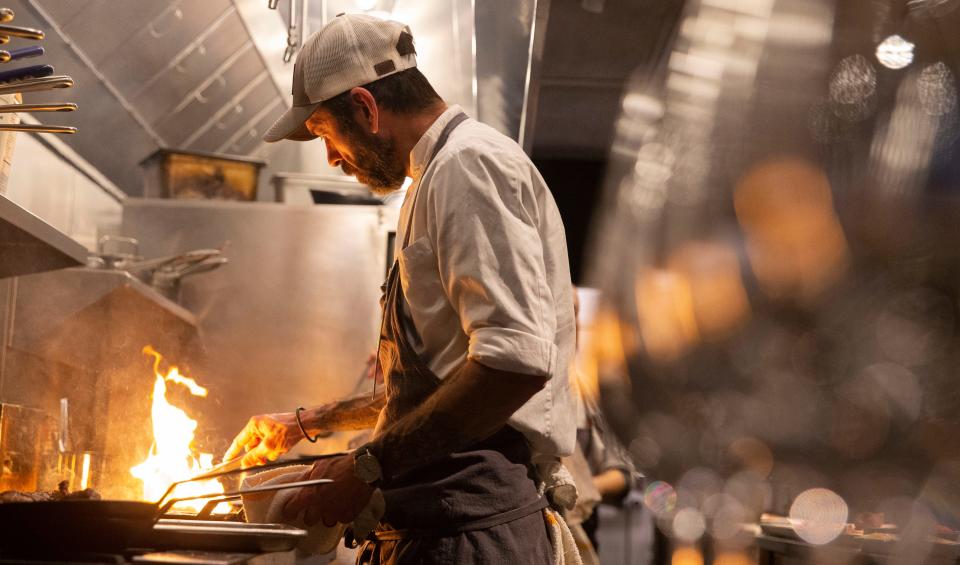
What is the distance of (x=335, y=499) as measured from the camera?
102 centimetres

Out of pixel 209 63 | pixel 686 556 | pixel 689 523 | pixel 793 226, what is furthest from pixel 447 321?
pixel 689 523

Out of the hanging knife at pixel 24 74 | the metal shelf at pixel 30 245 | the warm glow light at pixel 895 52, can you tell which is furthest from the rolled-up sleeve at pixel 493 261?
the warm glow light at pixel 895 52

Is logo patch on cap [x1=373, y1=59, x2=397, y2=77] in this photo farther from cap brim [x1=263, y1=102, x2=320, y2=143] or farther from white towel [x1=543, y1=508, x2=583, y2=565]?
white towel [x1=543, y1=508, x2=583, y2=565]

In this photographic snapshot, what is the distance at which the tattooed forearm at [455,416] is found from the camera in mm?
995

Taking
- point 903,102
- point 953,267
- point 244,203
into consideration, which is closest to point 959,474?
point 953,267

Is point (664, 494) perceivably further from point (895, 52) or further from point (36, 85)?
point (36, 85)

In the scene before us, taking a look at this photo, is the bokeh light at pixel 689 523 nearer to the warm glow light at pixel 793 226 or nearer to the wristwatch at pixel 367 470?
the warm glow light at pixel 793 226

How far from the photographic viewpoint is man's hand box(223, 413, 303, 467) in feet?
4.84

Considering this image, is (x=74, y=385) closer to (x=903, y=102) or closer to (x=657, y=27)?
(x=657, y=27)

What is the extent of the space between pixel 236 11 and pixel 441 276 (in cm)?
219

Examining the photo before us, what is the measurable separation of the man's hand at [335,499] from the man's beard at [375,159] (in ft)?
1.50

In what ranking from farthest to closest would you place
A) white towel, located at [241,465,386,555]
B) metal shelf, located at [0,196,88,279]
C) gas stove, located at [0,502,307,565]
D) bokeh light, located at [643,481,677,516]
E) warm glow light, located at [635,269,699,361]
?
warm glow light, located at [635,269,699,361] < bokeh light, located at [643,481,677,516] < metal shelf, located at [0,196,88,279] < white towel, located at [241,465,386,555] < gas stove, located at [0,502,307,565]

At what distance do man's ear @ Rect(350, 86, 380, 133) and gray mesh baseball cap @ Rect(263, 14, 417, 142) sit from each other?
1cm

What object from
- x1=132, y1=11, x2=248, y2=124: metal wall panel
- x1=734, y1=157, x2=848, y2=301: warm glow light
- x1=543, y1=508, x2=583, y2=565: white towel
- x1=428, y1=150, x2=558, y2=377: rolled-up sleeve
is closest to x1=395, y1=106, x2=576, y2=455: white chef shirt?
x1=428, y1=150, x2=558, y2=377: rolled-up sleeve
